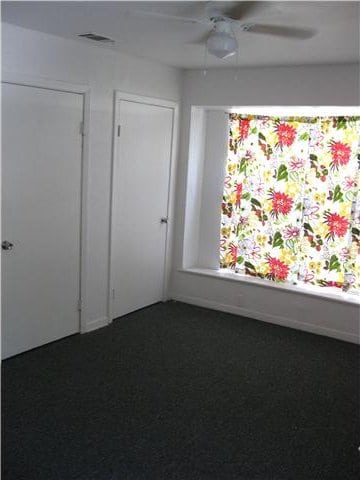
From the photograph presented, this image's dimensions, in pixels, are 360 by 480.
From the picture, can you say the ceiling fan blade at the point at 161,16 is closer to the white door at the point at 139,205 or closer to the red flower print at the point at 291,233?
the white door at the point at 139,205

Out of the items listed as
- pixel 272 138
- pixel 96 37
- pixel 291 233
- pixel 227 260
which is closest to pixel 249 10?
pixel 96 37

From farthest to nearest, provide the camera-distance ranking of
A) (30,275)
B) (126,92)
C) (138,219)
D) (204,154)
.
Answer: (204,154) → (138,219) → (126,92) → (30,275)

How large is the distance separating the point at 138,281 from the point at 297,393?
2033 mm

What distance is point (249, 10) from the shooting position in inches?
105

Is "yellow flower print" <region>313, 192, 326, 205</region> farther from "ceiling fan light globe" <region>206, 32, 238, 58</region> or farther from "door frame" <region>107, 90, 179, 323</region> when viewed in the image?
"ceiling fan light globe" <region>206, 32, 238, 58</region>

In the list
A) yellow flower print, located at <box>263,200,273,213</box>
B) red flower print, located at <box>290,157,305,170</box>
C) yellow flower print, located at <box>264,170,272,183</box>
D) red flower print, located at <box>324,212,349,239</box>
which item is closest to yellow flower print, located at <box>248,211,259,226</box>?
yellow flower print, located at <box>263,200,273,213</box>

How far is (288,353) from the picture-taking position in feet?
13.6

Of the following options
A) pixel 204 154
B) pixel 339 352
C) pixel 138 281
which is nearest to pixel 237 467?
pixel 339 352

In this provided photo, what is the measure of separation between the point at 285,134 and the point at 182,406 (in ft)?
9.57

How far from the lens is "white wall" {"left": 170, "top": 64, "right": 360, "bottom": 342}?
432 centimetres

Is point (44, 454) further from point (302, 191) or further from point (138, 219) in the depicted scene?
point (302, 191)

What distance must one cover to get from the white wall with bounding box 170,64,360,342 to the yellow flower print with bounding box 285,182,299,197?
81cm

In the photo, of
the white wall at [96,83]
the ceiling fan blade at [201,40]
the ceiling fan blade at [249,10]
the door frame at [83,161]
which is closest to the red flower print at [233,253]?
the white wall at [96,83]

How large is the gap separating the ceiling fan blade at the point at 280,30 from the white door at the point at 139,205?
1.62m
